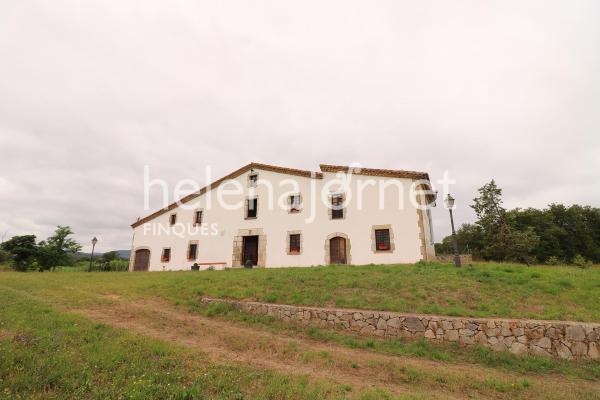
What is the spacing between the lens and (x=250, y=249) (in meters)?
23.5

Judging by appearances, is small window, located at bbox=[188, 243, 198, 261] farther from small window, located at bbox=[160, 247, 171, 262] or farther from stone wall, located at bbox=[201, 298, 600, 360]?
stone wall, located at bbox=[201, 298, 600, 360]

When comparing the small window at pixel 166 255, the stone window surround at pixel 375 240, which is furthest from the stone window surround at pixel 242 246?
the stone window surround at pixel 375 240

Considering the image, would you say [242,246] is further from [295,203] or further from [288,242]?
[295,203]

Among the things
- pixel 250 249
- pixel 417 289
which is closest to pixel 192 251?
pixel 250 249

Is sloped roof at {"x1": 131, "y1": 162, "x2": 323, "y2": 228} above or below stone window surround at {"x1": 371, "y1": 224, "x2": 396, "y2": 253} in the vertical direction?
above

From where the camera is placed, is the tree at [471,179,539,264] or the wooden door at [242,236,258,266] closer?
the wooden door at [242,236,258,266]

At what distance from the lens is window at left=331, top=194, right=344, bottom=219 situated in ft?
67.0

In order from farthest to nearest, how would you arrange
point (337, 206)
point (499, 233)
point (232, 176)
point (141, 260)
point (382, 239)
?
point (499, 233)
point (141, 260)
point (232, 176)
point (337, 206)
point (382, 239)

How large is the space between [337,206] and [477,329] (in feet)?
42.3

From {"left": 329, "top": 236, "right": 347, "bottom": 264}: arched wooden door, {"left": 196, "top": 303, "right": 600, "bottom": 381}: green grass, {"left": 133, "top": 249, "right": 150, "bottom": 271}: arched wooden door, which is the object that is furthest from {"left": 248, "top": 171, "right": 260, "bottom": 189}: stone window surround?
{"left": 196, "top": 303, "right": 600, "bottom": 381}: green grass

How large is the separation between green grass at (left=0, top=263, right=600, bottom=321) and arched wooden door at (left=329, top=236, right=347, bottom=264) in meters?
4.68

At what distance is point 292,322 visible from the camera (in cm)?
1022

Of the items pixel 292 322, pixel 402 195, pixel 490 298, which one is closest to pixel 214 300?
pixel 292 322

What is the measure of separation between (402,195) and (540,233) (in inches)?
1460
